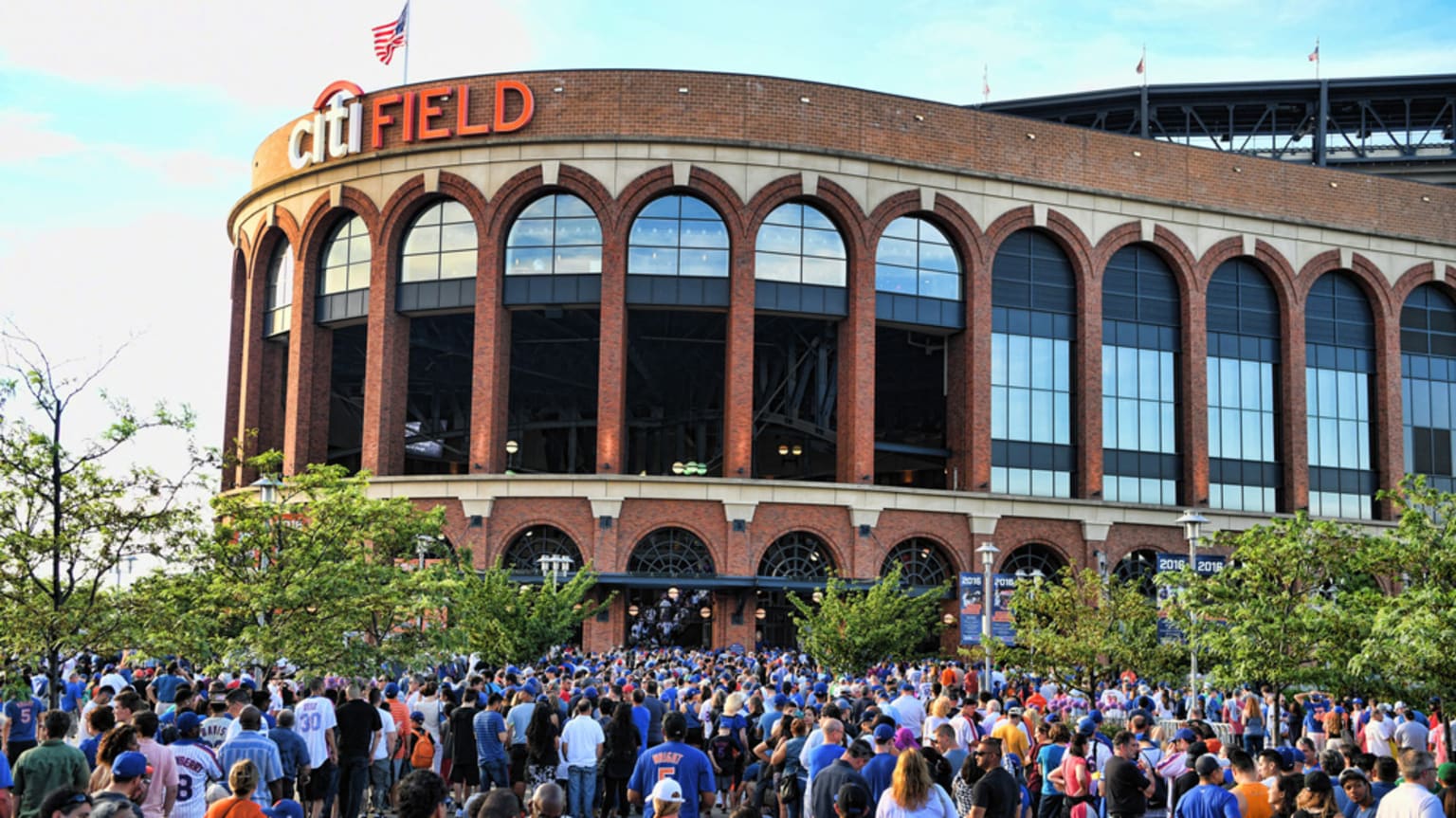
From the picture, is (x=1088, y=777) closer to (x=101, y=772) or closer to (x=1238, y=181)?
(x=101, y=772)

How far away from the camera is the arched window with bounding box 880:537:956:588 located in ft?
154

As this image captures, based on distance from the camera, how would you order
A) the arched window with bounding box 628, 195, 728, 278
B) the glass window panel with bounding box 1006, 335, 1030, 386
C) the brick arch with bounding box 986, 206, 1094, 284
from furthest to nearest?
the glass window panel with bounding box 1006, 335, 1030, 386, the brick arch with bounding box 986, 206, 1094, 284, the arched window with bounding box 628, 195, 728, 278

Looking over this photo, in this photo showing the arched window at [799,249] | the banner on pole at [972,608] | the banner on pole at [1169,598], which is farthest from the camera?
the arched window at [799,249]

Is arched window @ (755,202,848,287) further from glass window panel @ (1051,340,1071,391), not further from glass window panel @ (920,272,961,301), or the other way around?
glass window panel @ (1051,340,1071,391)

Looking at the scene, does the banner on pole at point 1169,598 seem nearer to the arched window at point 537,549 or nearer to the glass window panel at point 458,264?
the arched window at point 537,549

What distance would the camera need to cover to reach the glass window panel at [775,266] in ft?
153

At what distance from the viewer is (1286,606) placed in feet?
74.6

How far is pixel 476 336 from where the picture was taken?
46.4 metres

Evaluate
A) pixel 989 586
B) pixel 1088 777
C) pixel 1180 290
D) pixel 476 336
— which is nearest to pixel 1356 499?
pixel 1180 290

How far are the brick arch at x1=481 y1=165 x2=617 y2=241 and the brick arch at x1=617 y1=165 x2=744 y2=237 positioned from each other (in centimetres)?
47

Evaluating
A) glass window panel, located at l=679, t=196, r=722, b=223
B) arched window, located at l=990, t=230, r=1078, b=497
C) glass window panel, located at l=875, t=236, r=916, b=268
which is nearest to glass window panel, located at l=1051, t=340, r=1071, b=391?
arched window, located at l=990, t=230, r=1078, b=497

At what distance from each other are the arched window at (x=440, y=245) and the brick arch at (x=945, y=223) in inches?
518

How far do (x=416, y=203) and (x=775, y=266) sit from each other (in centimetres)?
1216

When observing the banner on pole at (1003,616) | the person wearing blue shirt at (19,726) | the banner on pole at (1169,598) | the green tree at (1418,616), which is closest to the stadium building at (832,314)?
the banner on pole at (1003,616)
